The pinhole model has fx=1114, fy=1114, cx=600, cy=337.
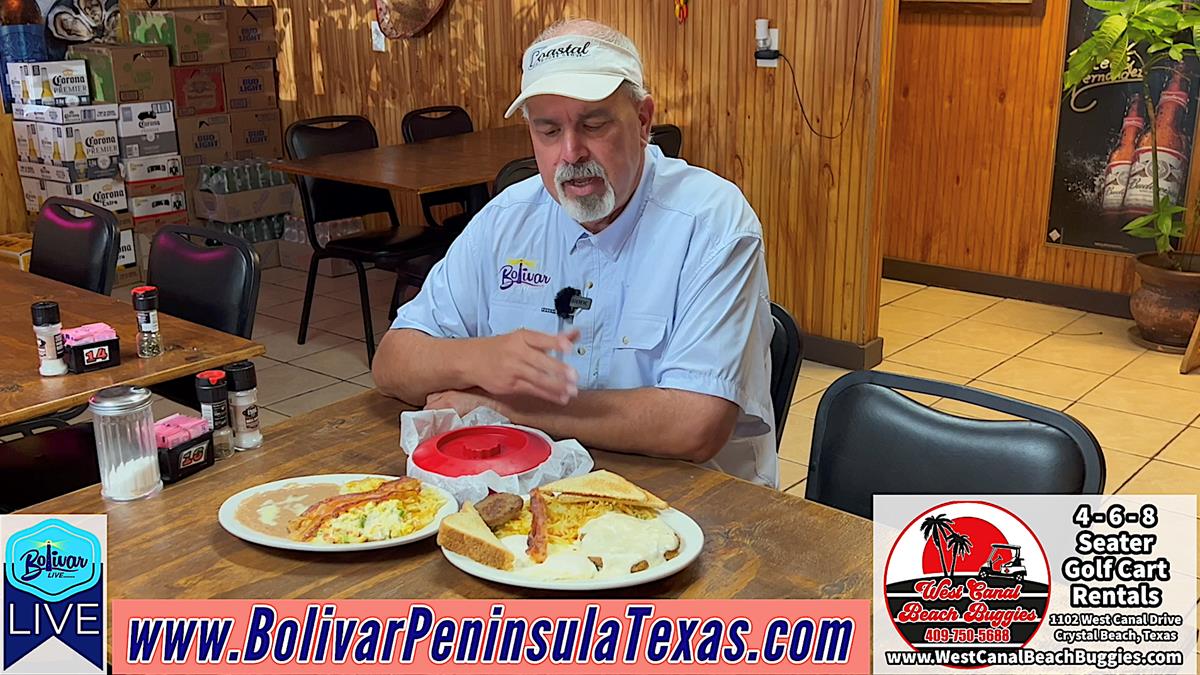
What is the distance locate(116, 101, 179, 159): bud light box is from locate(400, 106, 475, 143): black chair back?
159 cm

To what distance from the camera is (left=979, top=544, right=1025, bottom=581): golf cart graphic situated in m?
1.42

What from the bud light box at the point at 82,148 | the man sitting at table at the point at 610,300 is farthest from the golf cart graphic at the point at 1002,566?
the bud light box at the point at 82,148

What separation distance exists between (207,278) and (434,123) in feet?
8.89

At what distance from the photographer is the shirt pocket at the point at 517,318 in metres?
2.05

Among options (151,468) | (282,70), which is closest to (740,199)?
(151,468)

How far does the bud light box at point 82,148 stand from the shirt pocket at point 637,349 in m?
4.81

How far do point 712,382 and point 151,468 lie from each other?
0.87 metres

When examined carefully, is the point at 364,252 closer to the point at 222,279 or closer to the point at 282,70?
the point at 222,279

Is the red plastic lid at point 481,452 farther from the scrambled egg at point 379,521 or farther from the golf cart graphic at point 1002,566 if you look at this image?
the golf cart graphic at point 1002,566

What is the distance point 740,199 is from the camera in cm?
202

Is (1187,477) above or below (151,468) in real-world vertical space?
below

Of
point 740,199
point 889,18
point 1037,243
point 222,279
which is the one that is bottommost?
point 1037,243

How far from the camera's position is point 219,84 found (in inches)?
252

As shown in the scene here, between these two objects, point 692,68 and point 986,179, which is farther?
point 986,179
